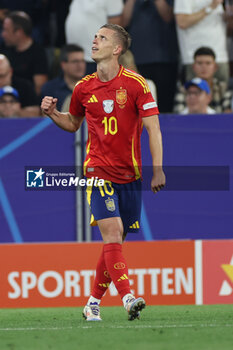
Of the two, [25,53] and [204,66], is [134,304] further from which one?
[25,53]

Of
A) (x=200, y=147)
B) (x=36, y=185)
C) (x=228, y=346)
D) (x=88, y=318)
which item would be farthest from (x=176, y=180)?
(x=228, y=346)

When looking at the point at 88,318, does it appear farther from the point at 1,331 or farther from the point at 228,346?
the point at 228,346

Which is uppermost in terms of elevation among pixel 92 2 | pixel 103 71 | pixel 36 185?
pixel 92 2

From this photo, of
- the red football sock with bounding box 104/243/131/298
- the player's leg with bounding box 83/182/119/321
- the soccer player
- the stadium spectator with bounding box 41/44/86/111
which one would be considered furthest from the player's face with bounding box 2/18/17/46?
the red football sock with bounding box 104/243/131/298

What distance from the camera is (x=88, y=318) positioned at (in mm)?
6949

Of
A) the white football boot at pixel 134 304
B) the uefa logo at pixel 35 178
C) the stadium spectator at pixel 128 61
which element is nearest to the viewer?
the white football boot at pixel 134 304

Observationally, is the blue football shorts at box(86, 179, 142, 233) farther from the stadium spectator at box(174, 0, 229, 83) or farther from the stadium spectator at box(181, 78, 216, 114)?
the stadium spectator at box(174, 0, 229, 83)

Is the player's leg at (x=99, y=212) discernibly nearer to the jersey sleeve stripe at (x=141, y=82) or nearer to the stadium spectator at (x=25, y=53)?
the jersey sleeve stripe at (x=141, y=82)

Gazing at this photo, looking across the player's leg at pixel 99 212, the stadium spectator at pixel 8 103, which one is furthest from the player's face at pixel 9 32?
the player's leg at pixel 99 212

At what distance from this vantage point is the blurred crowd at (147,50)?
1103 cm

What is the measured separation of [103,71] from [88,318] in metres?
1.81

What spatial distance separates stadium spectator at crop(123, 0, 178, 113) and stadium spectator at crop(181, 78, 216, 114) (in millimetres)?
702

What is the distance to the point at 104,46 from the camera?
268 inches

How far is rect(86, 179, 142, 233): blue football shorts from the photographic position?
6.63 metres
